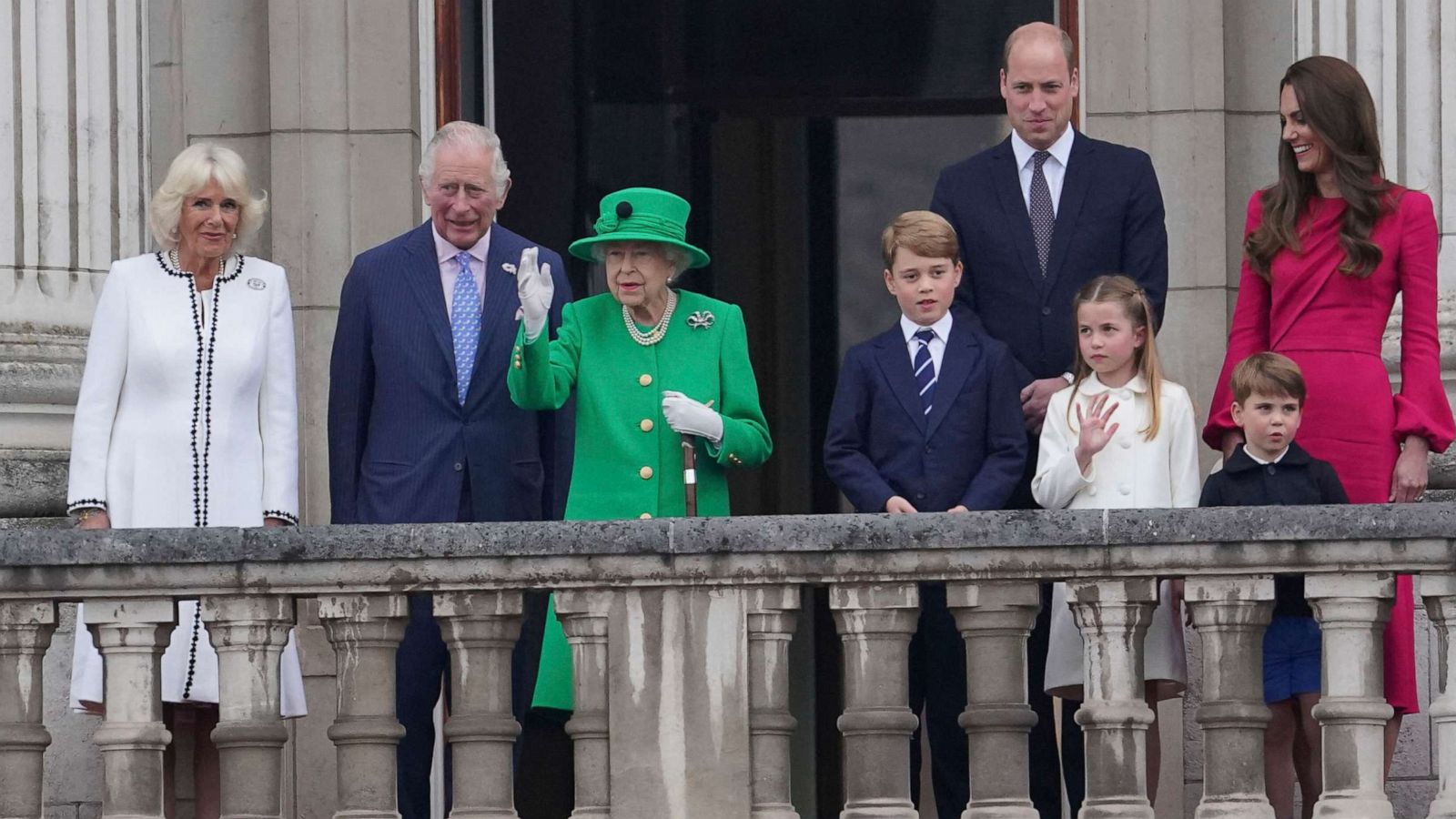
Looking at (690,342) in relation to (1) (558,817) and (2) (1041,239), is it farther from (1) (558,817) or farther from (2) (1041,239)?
(1) (558,817)

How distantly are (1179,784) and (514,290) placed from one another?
8.06 ft

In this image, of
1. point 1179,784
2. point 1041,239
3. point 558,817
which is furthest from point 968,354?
point 558,817

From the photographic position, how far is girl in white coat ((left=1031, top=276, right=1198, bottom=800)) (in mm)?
6555

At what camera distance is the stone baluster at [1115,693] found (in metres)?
6.05

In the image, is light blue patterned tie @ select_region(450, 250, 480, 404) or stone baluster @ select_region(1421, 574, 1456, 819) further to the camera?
light blue patterned tie @ select_region(450, 250, 480, 404)

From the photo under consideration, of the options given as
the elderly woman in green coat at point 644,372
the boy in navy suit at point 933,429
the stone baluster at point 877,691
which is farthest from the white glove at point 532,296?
the stone baluster at point 877,691

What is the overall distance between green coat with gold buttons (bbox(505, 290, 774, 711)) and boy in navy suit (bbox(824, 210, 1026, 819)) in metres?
0.26

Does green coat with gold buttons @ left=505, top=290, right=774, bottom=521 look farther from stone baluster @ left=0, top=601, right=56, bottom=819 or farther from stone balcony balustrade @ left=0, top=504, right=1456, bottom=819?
stone baluster @ left=0, top=601, right=56, bottom=819

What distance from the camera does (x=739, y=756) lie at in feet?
20.0

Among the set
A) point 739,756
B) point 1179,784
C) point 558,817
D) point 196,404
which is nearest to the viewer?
point 739,756

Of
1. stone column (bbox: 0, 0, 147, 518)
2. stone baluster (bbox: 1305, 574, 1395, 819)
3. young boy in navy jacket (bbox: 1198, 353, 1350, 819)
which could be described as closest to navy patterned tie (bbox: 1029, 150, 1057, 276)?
young boy in navy jacket (bbox: 1198, 353, 1350, 819)

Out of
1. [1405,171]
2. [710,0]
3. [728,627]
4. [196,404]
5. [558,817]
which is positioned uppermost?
[710,0]

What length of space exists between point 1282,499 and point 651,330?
1.61 m

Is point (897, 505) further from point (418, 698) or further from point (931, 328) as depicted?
point (418, 698)
